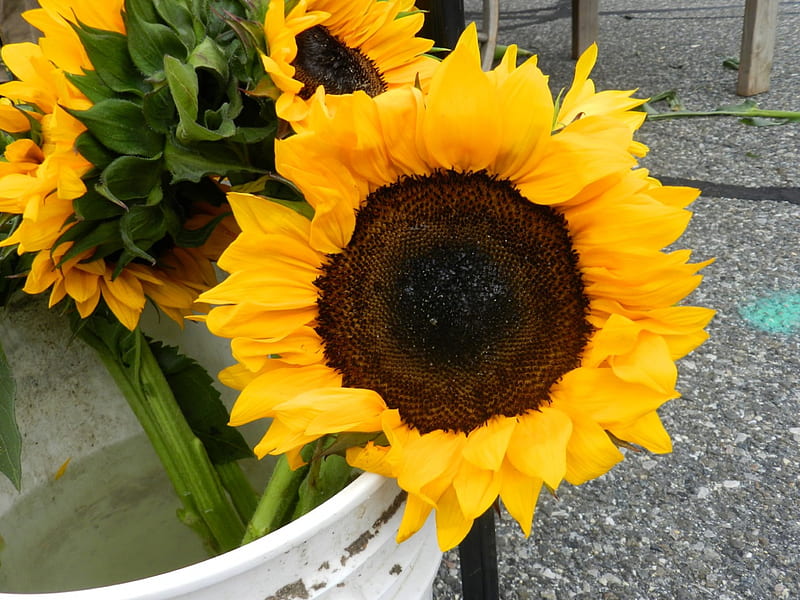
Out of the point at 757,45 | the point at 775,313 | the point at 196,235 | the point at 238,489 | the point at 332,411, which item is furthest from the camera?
the point at 757,45

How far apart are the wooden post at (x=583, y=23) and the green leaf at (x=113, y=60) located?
6.52ft

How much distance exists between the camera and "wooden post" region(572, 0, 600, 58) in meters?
2.18

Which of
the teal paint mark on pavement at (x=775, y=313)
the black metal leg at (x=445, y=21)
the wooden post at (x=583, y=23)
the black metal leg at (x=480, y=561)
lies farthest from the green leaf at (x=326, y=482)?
the wooden post at (x=583, y=23)

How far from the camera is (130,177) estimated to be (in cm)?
40

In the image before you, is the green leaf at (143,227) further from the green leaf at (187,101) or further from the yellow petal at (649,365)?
the yellow petal at (649,365)

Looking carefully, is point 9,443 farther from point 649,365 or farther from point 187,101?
point 649,365

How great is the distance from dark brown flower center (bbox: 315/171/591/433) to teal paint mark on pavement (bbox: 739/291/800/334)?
32.7 inches

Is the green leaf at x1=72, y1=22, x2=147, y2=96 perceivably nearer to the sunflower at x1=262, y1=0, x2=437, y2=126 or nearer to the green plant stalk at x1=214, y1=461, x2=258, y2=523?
the sunflower at x1=262, y1=0, x2=437, y2=126

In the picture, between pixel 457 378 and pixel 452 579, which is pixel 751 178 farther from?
pixel 457 378

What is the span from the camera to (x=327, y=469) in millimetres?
396

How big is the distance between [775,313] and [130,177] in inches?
38.6

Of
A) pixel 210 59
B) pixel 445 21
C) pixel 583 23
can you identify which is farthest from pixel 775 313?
pixel 583 23

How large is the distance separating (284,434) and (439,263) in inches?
4.3

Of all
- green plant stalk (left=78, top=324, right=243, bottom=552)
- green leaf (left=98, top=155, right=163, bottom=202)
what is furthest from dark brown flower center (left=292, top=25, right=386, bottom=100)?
green plant stalk (left=78, top=324, right=243, bottom=552)
